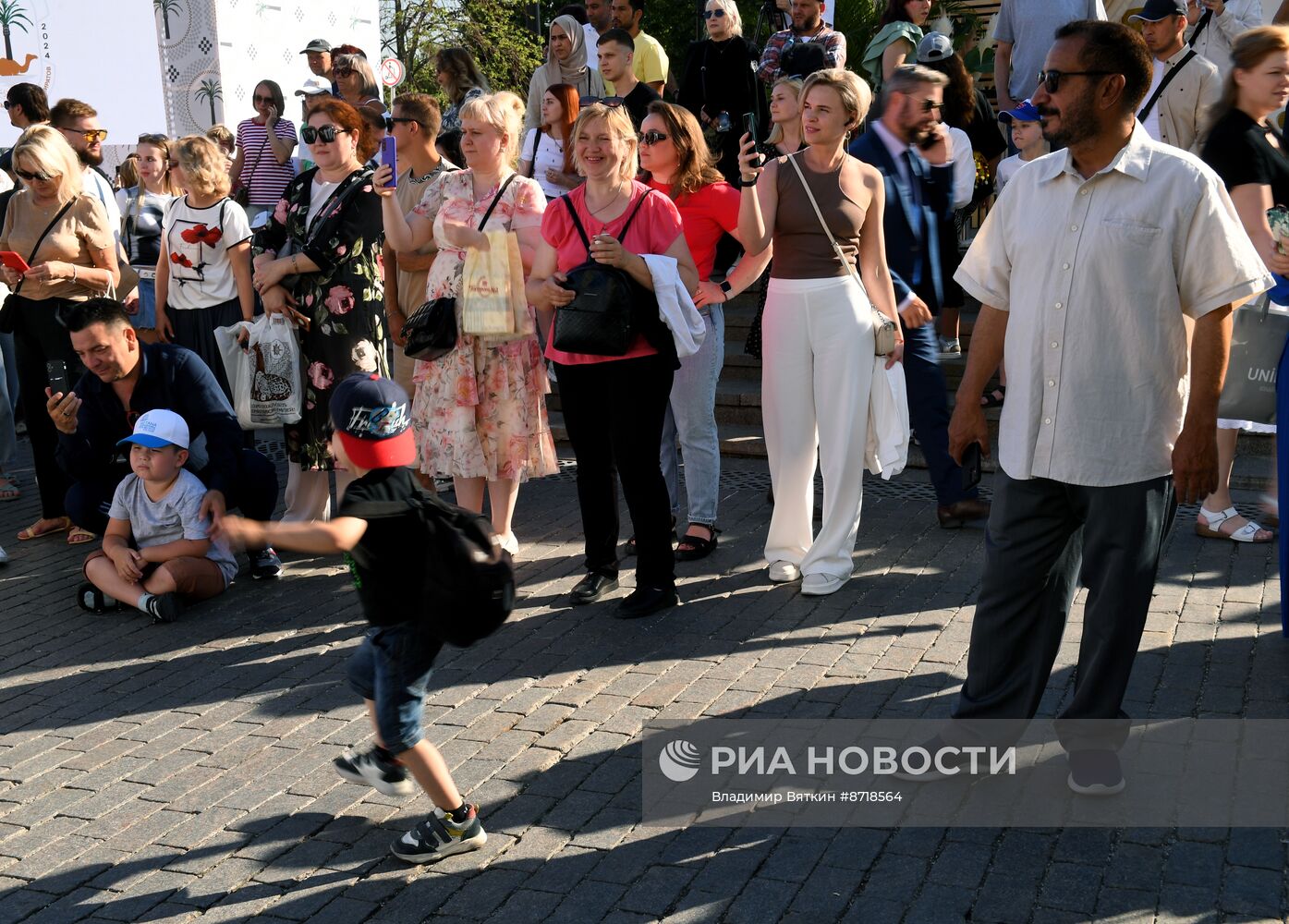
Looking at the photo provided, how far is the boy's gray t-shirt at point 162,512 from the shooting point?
6.33 m

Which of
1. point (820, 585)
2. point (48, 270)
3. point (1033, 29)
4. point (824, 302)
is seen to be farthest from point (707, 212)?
point (1033, 29)

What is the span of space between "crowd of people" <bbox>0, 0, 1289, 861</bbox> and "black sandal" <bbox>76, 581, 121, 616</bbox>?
18 millimetres

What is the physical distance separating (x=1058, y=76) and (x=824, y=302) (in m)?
2.33

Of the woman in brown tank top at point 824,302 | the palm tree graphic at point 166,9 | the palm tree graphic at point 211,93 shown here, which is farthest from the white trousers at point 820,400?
the palm tree graphic at point 166,9

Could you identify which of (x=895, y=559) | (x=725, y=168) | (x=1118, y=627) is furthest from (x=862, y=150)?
(x=725, y=168)

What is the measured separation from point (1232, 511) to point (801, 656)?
278 centimetres

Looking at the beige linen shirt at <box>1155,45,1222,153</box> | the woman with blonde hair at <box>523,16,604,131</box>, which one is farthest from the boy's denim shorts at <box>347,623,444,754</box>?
the woman with blonde hair at <box>523,16,604,131</box>

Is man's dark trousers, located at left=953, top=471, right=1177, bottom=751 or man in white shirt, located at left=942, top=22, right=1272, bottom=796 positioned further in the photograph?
man's dark trousers, located at left=953, top=471, right=1177, bottom=751

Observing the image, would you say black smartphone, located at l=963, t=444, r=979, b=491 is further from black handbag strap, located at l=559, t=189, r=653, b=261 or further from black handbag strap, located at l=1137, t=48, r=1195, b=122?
black handbag strap, located at l=1137, t=48, r=1195, b=122

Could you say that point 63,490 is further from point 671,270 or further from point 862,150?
point 862,150

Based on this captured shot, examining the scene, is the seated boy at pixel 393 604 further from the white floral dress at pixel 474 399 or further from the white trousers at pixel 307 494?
the white trousers at pixel 307 494

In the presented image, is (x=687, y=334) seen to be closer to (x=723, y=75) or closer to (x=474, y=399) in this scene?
(x=474, y=399)

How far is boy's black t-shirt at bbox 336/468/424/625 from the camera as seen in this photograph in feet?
12.3

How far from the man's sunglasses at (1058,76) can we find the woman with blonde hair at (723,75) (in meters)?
6.79
